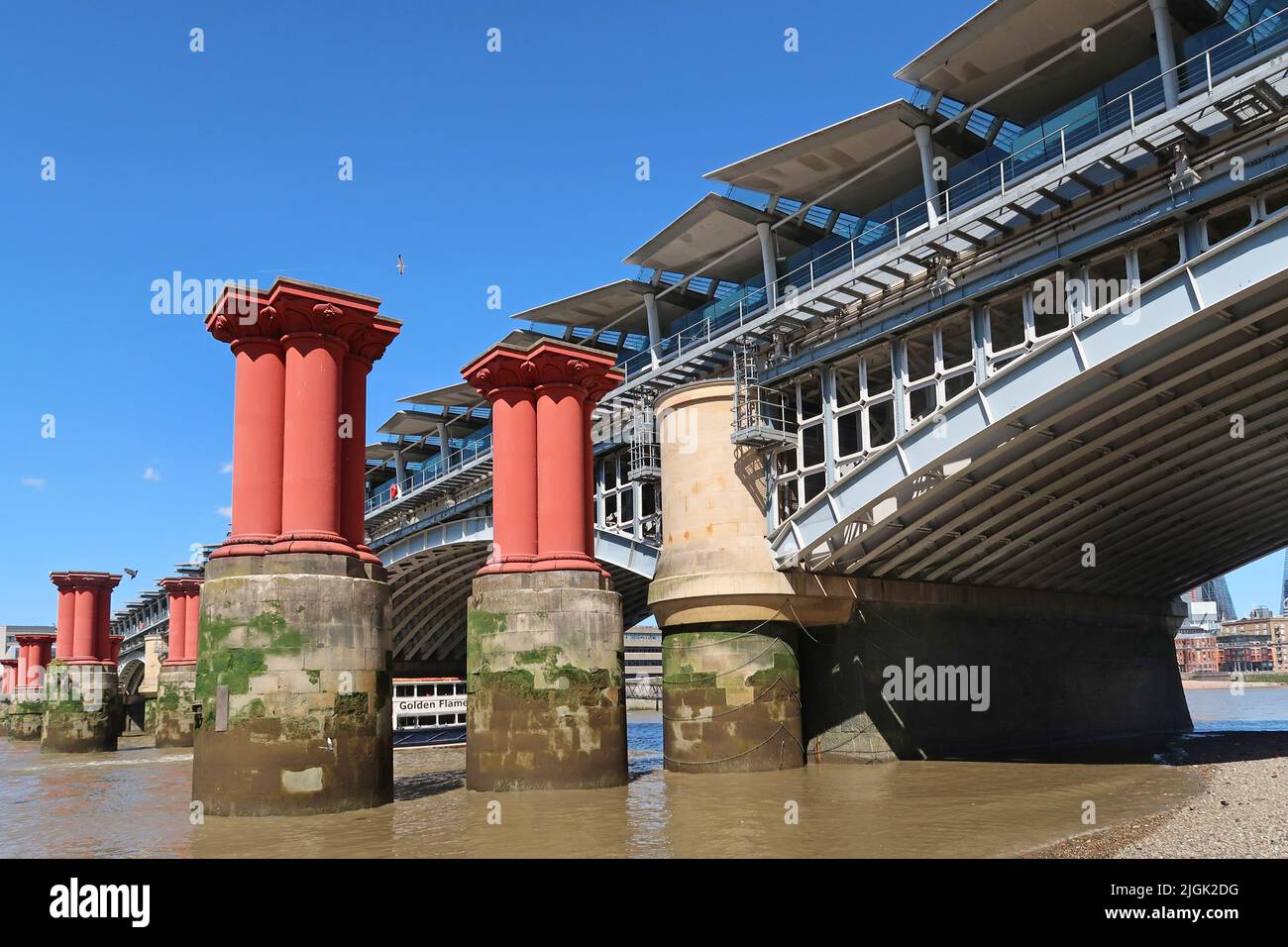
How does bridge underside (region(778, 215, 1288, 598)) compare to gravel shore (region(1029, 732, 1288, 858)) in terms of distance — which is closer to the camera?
gravel shore (region(1029, 732, 1288, 858))

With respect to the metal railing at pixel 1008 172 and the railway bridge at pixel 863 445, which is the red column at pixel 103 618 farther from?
the metal railing at pixel 1008 172

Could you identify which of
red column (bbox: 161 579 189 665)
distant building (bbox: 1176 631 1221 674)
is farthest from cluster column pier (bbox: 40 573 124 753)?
distant building (bbox: 1176 631 1221 674)

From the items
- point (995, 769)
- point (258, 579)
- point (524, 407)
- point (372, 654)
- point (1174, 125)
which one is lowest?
point (995, 769)

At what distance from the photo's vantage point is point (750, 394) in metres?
31.9

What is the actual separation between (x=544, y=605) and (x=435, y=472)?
3025cm

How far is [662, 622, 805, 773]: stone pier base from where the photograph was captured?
98.0 ft

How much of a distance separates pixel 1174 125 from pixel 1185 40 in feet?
14.6

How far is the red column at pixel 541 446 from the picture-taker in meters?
27.0

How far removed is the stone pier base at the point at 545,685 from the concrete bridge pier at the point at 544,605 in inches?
1.0

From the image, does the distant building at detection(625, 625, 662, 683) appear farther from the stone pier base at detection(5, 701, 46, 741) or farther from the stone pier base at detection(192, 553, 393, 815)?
the stone pier base at detection(192, 553, 393, 815)

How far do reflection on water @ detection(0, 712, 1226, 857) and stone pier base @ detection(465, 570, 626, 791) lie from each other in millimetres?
689

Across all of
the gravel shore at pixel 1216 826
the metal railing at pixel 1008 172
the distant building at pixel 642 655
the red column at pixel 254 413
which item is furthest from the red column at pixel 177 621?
the distant building at pixel 642 655

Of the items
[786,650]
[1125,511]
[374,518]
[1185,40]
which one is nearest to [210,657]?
[786,650]
